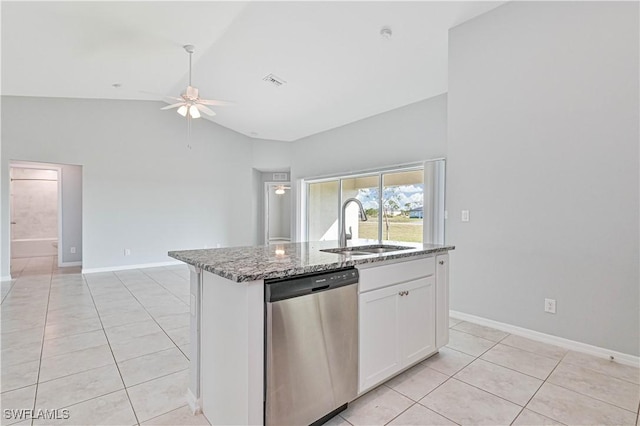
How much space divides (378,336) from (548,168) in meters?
2.21

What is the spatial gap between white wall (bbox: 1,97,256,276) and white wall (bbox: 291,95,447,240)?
1.80m

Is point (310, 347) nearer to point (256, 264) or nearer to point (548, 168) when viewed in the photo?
point (256, 264)

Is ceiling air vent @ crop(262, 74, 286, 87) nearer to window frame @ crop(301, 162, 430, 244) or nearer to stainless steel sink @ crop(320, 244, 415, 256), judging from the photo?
window frame @ crop(301, 162, 430, 244)

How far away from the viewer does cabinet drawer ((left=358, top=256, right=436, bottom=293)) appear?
181cm

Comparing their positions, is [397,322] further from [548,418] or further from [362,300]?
[548,418]

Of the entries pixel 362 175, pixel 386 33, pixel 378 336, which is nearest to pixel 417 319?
pixel 378 336

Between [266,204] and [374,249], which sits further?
[266,204]

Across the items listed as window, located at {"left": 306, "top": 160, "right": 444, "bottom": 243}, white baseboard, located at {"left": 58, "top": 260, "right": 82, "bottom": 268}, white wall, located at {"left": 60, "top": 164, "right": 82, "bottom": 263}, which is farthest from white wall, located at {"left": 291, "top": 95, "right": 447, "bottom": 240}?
white baseboard, located at {"left": 58, "top": 260, "right": 82, "bottom": 268}

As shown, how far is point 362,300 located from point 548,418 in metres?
1.19

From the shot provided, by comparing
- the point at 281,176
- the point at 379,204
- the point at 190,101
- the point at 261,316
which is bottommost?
the point at 261,316

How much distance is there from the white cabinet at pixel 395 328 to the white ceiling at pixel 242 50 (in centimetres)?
278

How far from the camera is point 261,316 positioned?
135cm

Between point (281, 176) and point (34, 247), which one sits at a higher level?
point (281, 176)

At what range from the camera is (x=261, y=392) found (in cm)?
137
